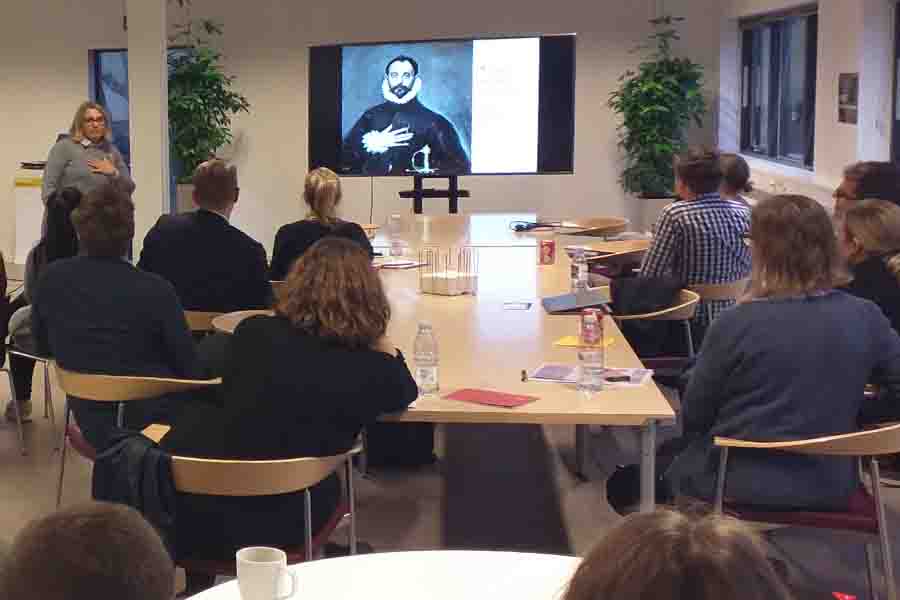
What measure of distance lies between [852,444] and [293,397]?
1421 millimetres

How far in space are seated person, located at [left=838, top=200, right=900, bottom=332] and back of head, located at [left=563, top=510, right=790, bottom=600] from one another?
9.79 ft

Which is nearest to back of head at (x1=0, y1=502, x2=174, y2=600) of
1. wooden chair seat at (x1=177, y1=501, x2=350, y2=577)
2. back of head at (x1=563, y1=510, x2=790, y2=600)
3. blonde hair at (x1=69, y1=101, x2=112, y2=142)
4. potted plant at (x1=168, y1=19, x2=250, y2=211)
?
back of head at (x1=563, y1=510, x2=790, y2=600)

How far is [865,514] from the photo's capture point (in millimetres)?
3125

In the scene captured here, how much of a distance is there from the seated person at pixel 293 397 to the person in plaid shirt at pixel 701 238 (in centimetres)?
241

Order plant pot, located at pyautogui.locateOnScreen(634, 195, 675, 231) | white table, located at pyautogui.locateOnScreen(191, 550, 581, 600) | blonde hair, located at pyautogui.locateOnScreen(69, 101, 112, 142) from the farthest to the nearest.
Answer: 1. plant pot, located at pyautogui.locateOnScreen(634, 195, 675, 231)
2. blonde hair, located at pyautogui.locateOnScreen(69, 101, 112, 142)
3. white table, located at pyautogui.locateOnScreen(191, 550, 581, 600)

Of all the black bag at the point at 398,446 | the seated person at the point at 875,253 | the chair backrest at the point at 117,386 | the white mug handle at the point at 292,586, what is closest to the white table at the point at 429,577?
the white mug handle at the point at 292,586

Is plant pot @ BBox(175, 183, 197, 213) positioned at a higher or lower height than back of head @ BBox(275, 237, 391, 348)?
higher

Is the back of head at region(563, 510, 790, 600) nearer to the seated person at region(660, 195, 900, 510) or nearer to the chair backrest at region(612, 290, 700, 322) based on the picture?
the seated person at region(660, 195, 900, 510)

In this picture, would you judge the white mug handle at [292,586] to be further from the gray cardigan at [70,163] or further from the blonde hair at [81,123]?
the blonde hair at [81,123]

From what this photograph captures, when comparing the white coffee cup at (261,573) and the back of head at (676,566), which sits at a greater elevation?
the back of head at (676,566)

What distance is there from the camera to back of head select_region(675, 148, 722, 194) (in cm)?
528

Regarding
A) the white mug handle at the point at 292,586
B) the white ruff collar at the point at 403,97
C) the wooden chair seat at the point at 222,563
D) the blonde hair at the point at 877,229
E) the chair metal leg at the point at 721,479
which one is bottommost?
the wooden chair seat at the point at 222,563

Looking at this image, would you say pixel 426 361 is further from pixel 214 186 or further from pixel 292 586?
pixel 214 186

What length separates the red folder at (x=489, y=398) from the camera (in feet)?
10.5
